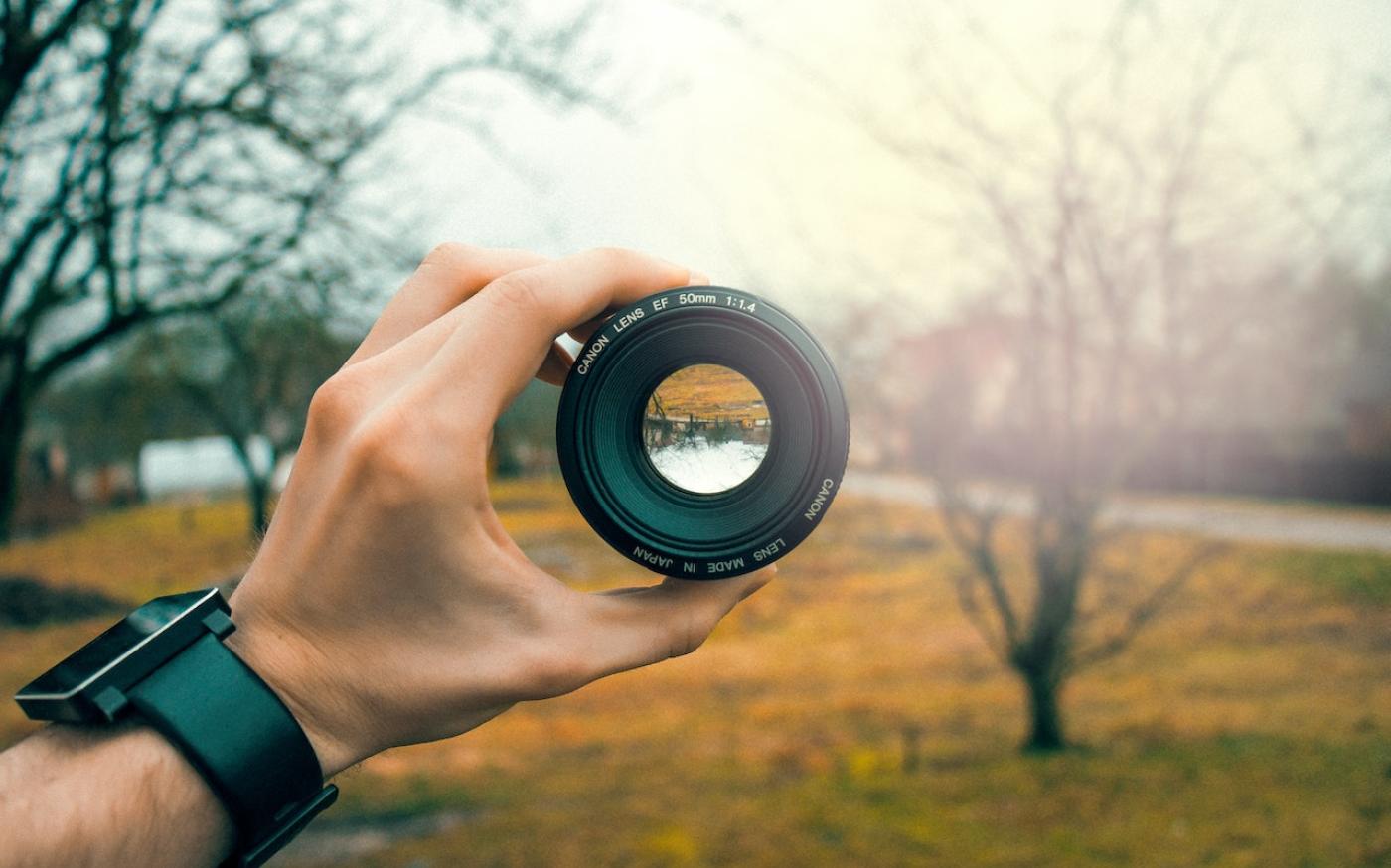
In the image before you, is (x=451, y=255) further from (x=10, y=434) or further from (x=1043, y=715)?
(x=1043, y=715)

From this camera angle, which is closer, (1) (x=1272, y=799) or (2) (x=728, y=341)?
(2) (x=728, y=341)

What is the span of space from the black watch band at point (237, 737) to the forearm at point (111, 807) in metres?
0.02

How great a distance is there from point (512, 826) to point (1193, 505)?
23.1 ft

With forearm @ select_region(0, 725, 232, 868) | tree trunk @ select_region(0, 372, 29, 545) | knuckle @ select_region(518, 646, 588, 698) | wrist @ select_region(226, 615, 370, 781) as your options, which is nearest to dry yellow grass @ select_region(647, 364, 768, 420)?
knuckle @ select_region(518, 646, 588, 698)

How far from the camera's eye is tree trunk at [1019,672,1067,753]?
589 cm

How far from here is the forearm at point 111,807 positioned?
0.78m

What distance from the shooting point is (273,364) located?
4.93 metres

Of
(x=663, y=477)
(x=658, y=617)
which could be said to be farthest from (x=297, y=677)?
(x=663, y=477)

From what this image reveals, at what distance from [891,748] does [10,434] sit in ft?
17.6

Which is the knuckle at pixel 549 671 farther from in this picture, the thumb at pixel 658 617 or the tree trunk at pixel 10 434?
the tree trunk at pixel 10 434

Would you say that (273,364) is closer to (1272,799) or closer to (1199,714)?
(1272,799)

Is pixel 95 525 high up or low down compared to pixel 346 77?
down

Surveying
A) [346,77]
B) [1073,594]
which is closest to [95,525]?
[346,77]

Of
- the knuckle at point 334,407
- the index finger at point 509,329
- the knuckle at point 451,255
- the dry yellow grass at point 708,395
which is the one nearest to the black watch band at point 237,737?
the knuckle at point 334,407
